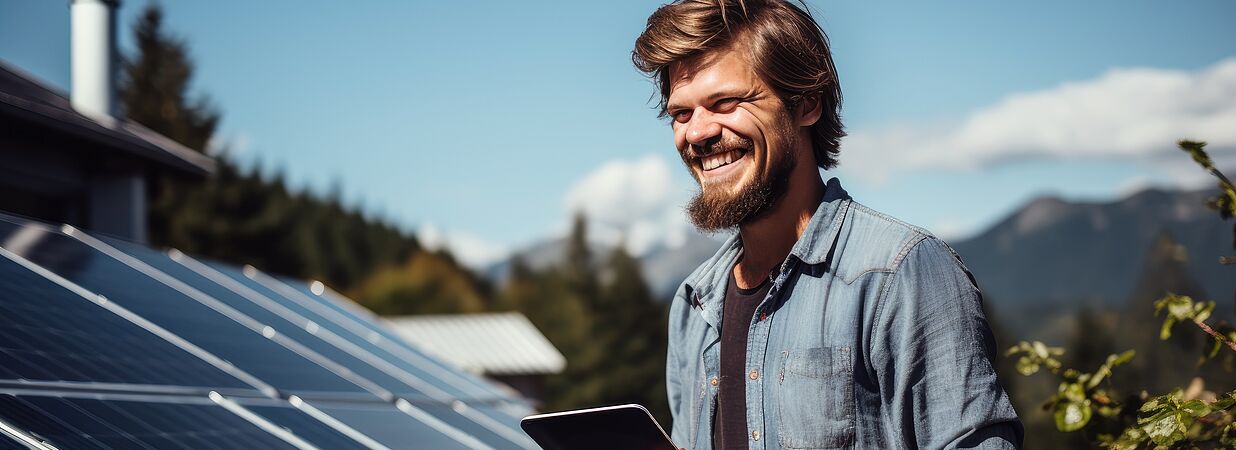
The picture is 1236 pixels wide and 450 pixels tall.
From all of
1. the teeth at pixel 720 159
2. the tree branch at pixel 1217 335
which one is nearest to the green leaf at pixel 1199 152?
the tree branch at pixel 1217 335

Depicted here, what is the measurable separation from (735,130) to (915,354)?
724 millimetres

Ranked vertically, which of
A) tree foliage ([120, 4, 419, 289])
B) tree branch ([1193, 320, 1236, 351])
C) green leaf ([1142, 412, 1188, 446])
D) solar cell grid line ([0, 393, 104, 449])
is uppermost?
tree foliage ([120, 4, 419, 289])

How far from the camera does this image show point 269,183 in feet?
192

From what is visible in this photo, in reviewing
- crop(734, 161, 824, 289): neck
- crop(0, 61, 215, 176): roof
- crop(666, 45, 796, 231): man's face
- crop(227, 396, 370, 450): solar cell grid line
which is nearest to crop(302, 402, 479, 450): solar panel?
crop(227, 396, 370, 450): solar cell grid line

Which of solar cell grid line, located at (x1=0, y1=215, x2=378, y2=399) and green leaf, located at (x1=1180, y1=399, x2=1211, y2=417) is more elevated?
solar cell grid line, located at (x1=0, y1=215, x2=378, y2=399)

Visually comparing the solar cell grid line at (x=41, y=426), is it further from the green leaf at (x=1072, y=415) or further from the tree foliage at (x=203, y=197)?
the tree foliage at (x=203, y=197)

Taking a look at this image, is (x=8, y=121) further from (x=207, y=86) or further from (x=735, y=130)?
(x=207, y=86)

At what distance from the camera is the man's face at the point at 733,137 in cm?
288

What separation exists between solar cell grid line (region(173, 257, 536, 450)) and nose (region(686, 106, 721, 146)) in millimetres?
2838

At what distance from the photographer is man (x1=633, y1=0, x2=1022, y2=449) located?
2477mm

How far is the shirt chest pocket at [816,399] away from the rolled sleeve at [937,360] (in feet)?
0.27

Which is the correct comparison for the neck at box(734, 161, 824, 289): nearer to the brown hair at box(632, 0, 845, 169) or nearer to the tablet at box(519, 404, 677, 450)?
the brown hair at box(632, 0, 845, 169)

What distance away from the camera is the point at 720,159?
2.94 meters

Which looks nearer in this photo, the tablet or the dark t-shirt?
the tablet
